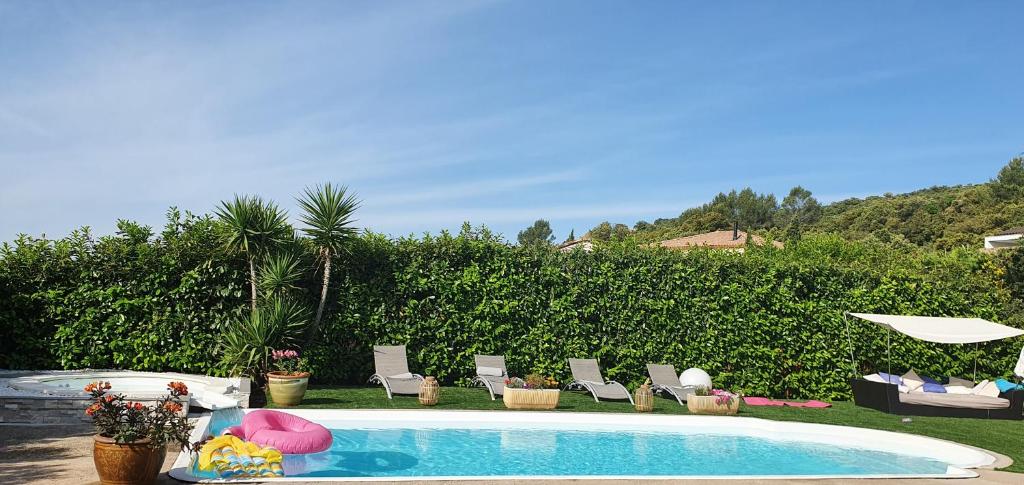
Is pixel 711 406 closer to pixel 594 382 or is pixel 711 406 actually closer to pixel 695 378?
pixel 695 378

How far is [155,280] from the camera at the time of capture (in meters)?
12.2

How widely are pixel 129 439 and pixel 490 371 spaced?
25.3 ft

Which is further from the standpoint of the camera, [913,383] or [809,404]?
[809,404]

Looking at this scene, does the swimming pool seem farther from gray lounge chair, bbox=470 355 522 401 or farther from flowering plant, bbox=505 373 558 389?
gray lounge chair, bbox=470 355 522 401

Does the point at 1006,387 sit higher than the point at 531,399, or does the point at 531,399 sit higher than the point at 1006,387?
the point at 1006,387

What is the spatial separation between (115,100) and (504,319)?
8.00 metres

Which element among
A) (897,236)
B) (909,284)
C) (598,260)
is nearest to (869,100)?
(909,284)

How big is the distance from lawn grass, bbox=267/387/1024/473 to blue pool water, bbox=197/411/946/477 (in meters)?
1.38

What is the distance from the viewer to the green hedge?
11930mm

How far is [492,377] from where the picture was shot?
13.0m

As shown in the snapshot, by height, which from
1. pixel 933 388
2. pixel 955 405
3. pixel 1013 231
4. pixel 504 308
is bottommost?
pixel 955 405

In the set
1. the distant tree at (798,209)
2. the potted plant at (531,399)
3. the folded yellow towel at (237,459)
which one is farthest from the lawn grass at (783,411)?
the distant tree at (798,209)

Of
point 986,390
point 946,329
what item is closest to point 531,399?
point 946,329

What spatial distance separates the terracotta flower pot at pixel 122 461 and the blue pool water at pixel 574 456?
1.58 metres
